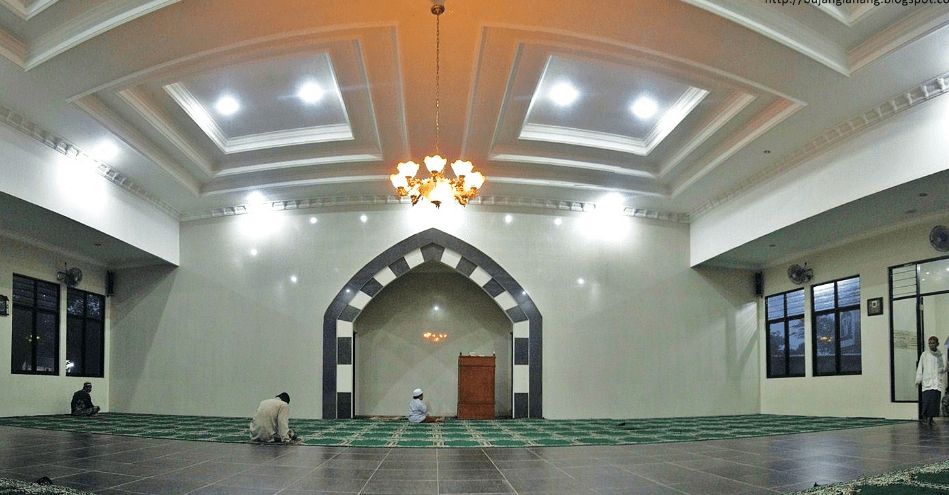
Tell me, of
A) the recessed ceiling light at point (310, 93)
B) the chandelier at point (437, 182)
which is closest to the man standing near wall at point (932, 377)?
the chandelier at point (437, 182)

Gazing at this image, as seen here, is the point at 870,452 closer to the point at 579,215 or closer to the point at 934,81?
the point at 934,81

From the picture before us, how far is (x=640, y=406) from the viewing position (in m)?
9.41

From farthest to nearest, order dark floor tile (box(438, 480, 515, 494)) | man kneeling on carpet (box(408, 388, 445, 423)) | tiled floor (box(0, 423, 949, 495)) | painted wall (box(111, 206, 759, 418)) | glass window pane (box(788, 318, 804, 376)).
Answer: glass window pane (box(788, 318, 804, 376)) < painted wall (box(111, 206, 759, 418)) < man kneeling on carpet (box(408, 388, 445, 423)) < tiled floor (box(0, 423, 949, 495)) < dark floor tile (box(438, 480, 515, 494))

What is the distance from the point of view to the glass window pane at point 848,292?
8.60 metres

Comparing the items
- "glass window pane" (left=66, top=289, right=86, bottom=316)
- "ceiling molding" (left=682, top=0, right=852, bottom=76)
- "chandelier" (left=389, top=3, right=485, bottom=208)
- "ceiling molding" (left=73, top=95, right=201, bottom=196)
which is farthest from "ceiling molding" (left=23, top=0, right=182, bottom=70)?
"glass window pane" (left=66, top=289, right=86, bottom=316)

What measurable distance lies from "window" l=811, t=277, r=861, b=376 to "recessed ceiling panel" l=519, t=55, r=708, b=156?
11.1ft

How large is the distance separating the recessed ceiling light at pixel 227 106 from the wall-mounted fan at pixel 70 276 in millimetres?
4074

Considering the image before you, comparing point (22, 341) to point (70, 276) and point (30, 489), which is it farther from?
point (30, 489)

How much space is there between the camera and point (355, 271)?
9.38m

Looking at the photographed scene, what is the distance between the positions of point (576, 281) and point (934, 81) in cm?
502

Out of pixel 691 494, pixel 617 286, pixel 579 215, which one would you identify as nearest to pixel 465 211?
pixel 579 215

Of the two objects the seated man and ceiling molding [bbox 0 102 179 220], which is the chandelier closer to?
ceiling molding [bbox 0 102 179 220]

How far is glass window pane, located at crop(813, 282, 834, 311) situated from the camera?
905 cm

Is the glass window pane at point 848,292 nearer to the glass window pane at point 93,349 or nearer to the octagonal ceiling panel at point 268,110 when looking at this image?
the octagonal ceiling panel at point 268,110
